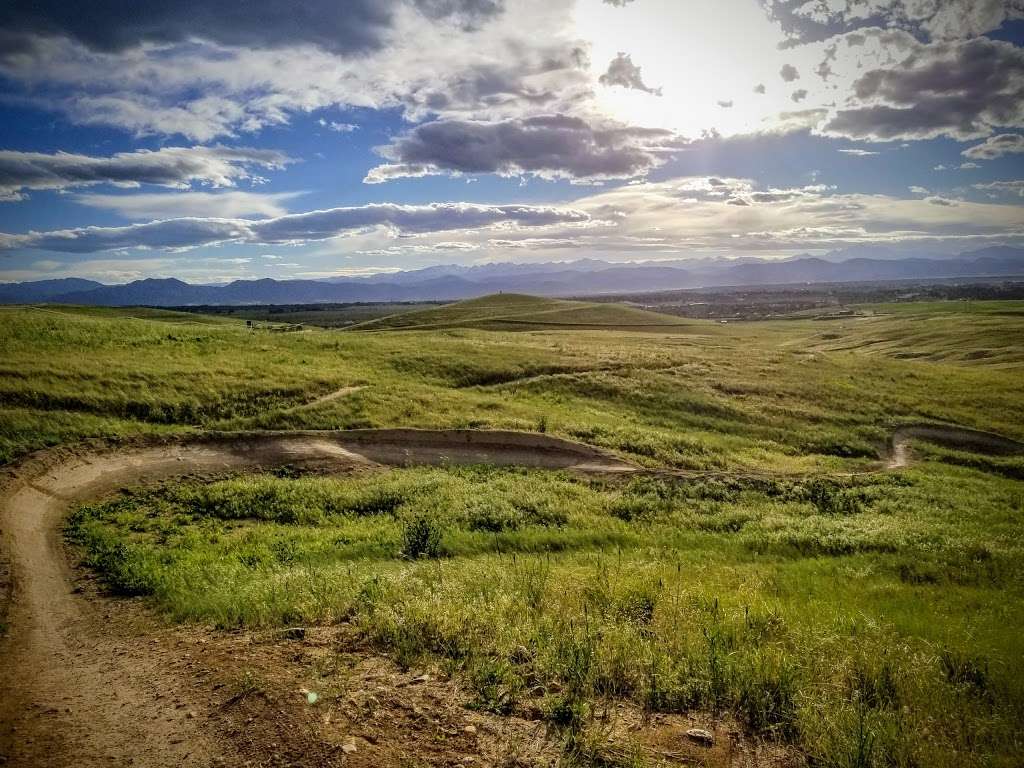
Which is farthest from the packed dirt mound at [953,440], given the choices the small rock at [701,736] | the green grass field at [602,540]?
the small rock at [701,736]

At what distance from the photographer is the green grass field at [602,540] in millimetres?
7969

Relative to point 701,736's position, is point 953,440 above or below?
below

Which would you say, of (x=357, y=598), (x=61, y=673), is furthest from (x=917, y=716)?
(x=61, y=673)

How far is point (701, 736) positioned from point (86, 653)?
10287 mm

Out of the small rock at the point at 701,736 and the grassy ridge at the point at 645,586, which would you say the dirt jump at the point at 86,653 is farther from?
the small rock at the point at 701,736

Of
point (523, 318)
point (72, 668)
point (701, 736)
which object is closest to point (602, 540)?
point (701, 736)

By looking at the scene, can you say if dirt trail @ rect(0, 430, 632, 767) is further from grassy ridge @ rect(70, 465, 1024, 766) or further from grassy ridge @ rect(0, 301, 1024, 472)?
grassy ridge @ rect(0, 301, 1024, 472)

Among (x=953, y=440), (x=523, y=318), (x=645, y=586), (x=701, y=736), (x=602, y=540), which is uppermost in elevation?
(x=523, y=318)

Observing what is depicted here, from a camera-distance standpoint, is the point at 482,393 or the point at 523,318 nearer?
the point at 482,393

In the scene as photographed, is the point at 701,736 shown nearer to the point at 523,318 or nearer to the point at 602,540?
the point at 602,540

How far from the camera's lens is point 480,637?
9.10 metres

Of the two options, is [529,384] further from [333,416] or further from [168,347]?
[168,347]

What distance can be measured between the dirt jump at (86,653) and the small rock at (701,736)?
5869 mm

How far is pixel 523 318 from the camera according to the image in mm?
134000
